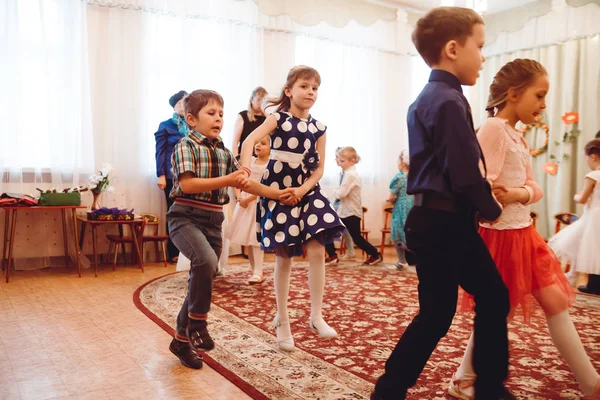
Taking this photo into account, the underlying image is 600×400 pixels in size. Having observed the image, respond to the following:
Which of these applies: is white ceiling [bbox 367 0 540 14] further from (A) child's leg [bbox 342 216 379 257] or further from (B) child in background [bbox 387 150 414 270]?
(A) child's leg [bbox 342 216 379 257]

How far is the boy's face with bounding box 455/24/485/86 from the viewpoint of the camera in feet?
4.80

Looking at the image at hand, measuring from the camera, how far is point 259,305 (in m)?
3.40

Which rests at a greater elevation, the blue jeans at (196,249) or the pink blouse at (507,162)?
the pink blouse at (507,162)

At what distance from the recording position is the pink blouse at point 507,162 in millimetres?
1743

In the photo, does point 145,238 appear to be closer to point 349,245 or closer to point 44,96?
point 44,96

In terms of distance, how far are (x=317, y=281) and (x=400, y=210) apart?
3.08 metres

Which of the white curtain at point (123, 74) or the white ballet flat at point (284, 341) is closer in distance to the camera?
the white ballet flat at point (284, 341)

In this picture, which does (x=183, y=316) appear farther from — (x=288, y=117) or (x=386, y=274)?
(x=386, y=274)

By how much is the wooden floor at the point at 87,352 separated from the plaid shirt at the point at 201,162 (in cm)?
75

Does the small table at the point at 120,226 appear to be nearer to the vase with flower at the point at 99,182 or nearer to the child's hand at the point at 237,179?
the vase with flower at the point at 99,182

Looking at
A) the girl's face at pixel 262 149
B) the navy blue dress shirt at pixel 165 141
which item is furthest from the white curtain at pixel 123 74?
the girl's face at pixel 262 149

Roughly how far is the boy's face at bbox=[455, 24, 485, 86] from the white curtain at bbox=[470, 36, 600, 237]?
597 centimetres

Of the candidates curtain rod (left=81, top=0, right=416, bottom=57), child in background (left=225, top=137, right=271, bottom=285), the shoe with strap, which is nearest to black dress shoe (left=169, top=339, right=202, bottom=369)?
the shoe with strap

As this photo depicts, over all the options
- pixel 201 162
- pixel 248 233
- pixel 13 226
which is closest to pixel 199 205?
pixel 201 162
